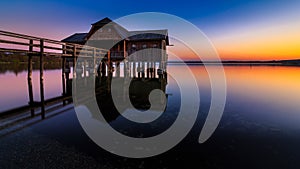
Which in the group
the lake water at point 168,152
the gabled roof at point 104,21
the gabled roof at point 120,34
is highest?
the gabled roof at point 104,21

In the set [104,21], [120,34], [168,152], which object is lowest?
[168,152]

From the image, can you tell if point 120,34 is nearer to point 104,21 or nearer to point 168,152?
point 104,21

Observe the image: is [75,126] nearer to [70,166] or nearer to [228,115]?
[70,166]

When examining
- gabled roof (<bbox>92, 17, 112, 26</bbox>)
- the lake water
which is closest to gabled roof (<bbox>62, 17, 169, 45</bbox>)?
gabled roof (<bbox>92, 17, 112, 26</bbox>)

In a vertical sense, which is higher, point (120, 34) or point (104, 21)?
point (104, 21)

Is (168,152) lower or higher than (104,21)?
lower

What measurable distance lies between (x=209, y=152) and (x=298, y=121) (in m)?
7.03

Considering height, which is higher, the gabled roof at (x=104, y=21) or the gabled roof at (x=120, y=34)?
the gabled roof at (x=104, y=21)

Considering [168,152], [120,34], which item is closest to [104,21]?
[120,34]

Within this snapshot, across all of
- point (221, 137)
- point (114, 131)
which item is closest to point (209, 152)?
point (221, 137)

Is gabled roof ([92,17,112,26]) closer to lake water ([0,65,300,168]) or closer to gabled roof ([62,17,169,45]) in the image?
gabled roof ([62,17,169,45])

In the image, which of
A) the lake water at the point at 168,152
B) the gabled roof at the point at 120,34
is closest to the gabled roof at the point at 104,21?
the gabled roof at the point at 120,34

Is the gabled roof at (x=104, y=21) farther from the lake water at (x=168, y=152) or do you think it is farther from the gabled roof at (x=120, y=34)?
the lake water at (x=168, y=152)

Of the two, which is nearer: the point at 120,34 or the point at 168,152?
the point at 168,152
